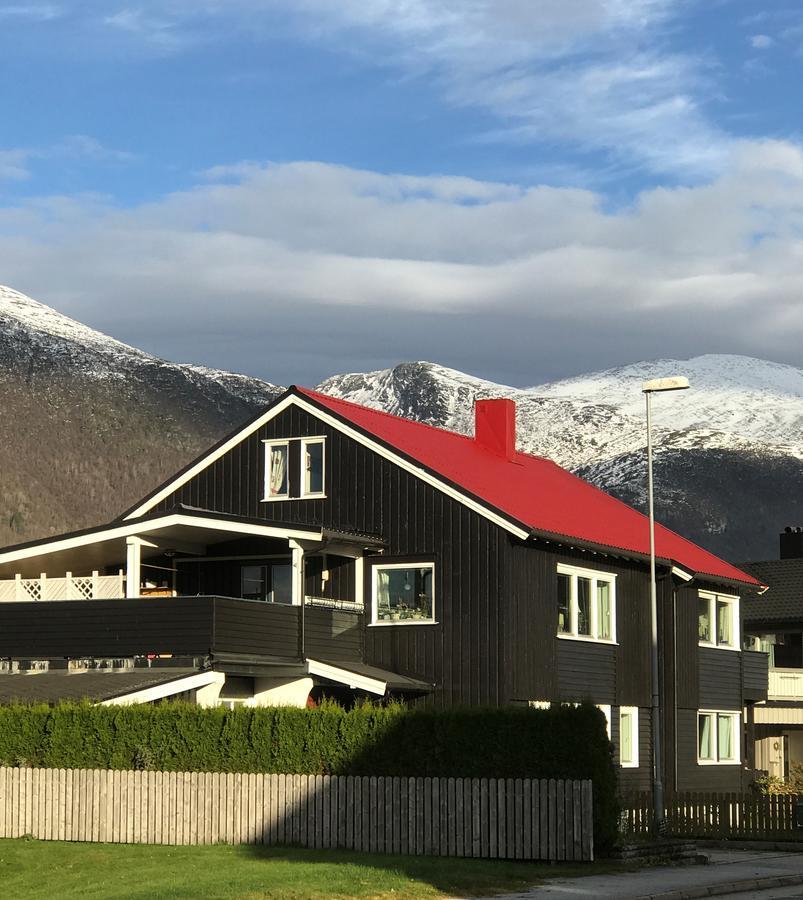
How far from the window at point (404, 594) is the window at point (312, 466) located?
3.18 metres

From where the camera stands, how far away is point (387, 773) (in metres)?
28.7

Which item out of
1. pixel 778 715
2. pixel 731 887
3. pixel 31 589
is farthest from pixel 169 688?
pixel 778 715

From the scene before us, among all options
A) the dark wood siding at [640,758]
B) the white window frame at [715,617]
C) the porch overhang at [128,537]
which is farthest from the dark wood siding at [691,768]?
the porch overhang at [128,537]

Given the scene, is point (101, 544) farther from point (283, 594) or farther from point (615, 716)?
point (615, 716)

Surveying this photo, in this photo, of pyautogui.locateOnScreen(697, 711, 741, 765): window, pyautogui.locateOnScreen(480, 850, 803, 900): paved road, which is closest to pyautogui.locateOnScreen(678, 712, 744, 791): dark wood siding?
pyautogui.locateOnScreen(697, 711, 741, 765): window

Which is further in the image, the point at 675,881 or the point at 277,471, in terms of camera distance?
the point at 277,471

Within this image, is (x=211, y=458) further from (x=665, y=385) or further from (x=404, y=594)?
(x=665, y=385)

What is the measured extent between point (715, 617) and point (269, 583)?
1503cm

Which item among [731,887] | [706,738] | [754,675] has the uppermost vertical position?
[754,675]

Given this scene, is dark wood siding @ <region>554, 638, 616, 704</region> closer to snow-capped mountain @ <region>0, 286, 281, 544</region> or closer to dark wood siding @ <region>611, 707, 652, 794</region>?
dark wood siding @ <region>611, 707, 652, 794</region>

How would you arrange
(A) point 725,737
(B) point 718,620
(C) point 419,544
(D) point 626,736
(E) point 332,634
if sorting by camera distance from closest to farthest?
(E) point 332,634 → (C) point 419,544 → (D) point 626,736 → (A) point 725,737 → (B) point 718,620

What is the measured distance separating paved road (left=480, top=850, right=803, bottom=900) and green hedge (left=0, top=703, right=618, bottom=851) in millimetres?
1662

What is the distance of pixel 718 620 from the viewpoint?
49812mm

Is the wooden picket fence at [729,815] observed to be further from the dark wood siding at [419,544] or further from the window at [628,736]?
the window at [628,736]
